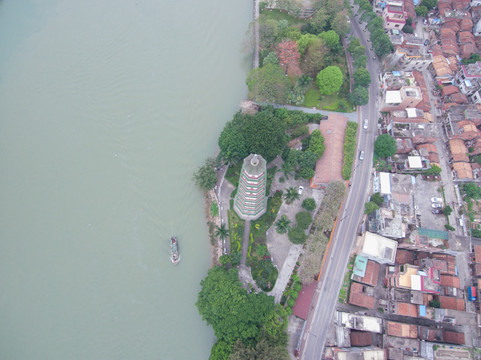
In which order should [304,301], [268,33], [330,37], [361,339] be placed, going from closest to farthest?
[361,339]
[304,301]
[330,37]
[268,33]

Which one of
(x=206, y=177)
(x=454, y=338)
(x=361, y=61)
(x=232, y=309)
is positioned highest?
(x=361, y=61)

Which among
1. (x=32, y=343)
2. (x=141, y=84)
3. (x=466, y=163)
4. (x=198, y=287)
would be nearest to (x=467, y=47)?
(x=466, y=163)

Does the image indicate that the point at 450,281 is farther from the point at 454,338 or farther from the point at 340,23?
the point at 340,23

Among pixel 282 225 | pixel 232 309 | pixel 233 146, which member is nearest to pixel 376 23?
pixel 233 146

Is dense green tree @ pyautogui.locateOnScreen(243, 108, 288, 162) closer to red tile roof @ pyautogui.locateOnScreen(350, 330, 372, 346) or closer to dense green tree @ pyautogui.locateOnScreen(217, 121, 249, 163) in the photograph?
dense green tree @ pyautogui.locateOnScreen(217, 121, 249, 163)

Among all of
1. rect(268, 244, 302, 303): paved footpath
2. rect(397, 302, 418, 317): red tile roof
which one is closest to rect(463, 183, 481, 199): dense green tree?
rect(397, 302, 418, 317): red tile roof
